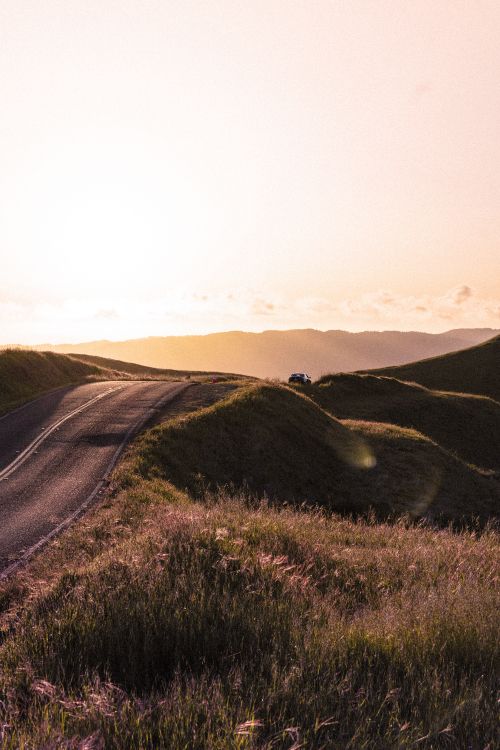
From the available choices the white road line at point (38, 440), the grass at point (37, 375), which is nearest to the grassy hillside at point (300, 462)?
the white road line at point (38, 440)

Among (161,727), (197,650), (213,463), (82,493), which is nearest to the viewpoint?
(161,727)

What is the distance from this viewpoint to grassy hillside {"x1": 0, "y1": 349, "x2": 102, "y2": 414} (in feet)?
111

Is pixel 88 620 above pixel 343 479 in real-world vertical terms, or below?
above

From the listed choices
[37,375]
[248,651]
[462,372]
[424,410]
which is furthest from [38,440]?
[462,372]

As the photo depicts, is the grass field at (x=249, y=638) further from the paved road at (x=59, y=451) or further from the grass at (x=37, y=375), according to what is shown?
the grass at (x=37, y=375)

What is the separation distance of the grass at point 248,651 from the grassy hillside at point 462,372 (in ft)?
219

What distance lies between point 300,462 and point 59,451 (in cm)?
998

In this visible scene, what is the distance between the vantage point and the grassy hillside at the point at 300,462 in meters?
19.3

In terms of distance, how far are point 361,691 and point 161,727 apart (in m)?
1.39

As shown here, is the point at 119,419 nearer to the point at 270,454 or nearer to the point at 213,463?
the point at 213,463

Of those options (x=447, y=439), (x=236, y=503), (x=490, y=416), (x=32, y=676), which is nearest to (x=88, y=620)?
(x=32, y=676)

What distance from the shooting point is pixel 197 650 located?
4.62 meters

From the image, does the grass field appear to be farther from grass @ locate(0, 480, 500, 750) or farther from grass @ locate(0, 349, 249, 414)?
grass @ locate(0, 349, 249, 414)

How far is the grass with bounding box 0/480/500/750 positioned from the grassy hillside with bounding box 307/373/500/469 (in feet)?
117
